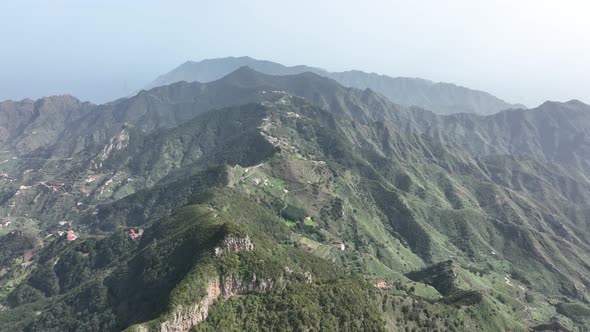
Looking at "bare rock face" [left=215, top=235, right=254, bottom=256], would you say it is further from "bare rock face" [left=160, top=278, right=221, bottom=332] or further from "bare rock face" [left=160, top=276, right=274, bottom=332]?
"bare rock face" [left=160, top=278, right=221, bottom=332]

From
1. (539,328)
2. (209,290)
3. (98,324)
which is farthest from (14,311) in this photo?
(539,328)

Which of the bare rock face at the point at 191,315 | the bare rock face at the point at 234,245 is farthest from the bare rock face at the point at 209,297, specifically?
the bare rock face at the point at 234,245

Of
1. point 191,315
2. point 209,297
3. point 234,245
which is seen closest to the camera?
point 191,315

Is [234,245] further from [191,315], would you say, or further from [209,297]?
[191,315]

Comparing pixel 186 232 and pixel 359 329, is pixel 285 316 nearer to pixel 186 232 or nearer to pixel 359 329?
pixel 359 329

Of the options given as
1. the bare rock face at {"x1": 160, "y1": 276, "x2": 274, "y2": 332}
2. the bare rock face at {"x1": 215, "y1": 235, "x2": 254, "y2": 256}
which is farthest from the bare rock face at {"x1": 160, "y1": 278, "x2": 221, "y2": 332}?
the bare rock face at {"x1": 215, "y1": 235, "x2": 254, "y2": 256}

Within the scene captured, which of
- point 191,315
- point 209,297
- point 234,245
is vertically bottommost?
point 191,315

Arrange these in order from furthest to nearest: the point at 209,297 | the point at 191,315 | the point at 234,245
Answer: the point at 234,245 → the point at 209,297 → the point at 191,315

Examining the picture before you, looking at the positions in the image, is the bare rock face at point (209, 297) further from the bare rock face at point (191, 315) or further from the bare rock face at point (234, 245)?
the bare rock face at point (234, 245)

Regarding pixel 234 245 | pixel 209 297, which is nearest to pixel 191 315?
pixel 209 297
